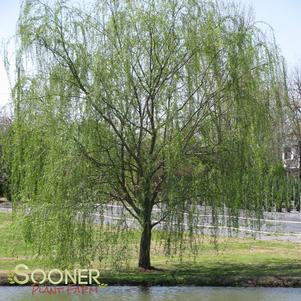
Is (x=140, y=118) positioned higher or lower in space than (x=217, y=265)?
higher

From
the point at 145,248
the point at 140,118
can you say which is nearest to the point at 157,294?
the point at 145,248

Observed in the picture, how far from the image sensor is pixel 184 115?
14.0m

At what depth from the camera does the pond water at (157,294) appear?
12047mm

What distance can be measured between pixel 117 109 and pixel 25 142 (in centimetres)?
207

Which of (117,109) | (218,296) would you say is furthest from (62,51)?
(218,296)

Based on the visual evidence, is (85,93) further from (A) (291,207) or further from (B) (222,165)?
(A) (291,207)

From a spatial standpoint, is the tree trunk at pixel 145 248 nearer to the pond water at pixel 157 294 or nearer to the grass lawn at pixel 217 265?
the grass lawn at pixel 217 265

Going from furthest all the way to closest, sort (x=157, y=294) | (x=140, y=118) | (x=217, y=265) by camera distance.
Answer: (x=217, y=265), (x=140, y=118), (x=157, y=294)

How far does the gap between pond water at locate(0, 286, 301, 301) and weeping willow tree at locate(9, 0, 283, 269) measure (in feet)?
2.99

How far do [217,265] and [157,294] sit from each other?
4.15 meters

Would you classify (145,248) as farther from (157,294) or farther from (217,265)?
(157,294)

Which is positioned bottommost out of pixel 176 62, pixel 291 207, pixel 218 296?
pixel 218 296

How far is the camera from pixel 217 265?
1633 cm

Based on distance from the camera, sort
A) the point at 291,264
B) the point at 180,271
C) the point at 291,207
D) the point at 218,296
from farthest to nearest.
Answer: the point at 291,207 < the point at 291,264 < the point at 180,271 < the point at 218,296
